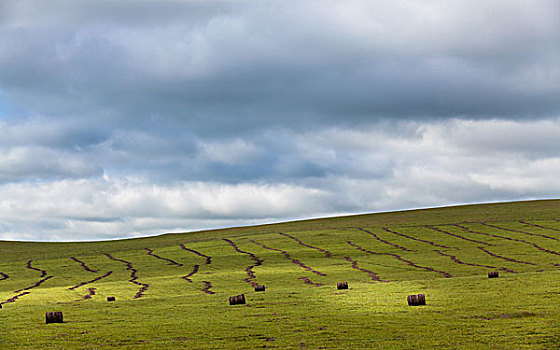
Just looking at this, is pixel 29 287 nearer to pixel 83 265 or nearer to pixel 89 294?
pixel 89 294

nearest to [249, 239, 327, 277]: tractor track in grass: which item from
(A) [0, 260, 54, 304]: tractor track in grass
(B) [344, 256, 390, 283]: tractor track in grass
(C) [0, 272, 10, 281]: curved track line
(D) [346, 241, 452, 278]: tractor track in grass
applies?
(B) [344, 256, 390, 283]: tractor track in grass

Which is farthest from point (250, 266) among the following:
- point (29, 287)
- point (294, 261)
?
point (29, 287)

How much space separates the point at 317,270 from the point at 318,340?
135ft

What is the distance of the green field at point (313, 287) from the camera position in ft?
78.2

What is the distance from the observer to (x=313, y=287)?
153ft

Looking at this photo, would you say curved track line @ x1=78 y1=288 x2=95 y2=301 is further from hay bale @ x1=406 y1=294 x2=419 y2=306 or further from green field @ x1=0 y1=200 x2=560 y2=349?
hay bale @ x1=406 y1=294 x2=419 y2=306

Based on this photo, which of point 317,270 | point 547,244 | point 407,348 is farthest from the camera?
point 547,244

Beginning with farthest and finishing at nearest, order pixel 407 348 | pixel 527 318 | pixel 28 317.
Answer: pixel 28 317 → pixel 527 318 → pixel 407 348

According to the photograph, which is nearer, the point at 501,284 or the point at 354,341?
the point at 354,341

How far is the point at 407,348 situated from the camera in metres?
20.9

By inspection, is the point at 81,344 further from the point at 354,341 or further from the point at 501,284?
the point at 501,284

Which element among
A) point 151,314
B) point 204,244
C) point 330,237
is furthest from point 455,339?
point 204,244

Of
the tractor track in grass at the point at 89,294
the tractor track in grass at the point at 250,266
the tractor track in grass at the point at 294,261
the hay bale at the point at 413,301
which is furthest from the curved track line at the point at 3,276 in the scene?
the hay bale at the point at 413,301

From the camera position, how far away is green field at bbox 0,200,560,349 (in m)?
23.8
